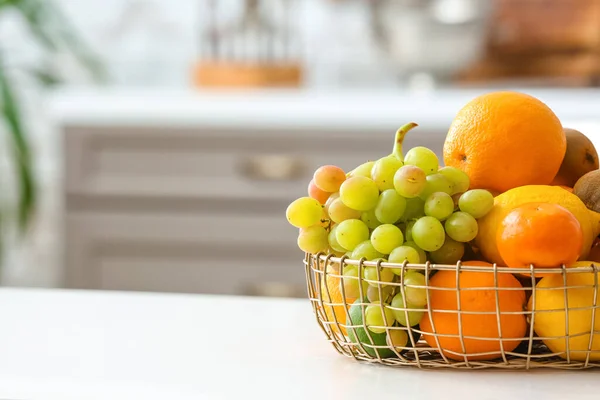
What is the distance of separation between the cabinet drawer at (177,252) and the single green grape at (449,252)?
1.76m

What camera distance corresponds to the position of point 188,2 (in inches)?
119

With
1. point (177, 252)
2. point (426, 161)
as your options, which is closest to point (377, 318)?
point (426, 161)

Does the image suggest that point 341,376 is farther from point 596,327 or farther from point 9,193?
point 9,193

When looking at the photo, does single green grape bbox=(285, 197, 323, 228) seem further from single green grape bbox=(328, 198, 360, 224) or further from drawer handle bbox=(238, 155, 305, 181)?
drawer handle bbox=(238, 155, 305, 181)

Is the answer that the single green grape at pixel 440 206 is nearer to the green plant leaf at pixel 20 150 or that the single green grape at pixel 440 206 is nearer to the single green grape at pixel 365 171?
the single green grape at pixel 365 171

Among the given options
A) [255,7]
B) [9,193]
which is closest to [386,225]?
[255,7]

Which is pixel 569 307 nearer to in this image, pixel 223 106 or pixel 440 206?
pixel 440 206

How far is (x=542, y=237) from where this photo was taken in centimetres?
59

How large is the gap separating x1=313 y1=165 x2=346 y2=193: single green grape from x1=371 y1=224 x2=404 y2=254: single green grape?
6 centimetres

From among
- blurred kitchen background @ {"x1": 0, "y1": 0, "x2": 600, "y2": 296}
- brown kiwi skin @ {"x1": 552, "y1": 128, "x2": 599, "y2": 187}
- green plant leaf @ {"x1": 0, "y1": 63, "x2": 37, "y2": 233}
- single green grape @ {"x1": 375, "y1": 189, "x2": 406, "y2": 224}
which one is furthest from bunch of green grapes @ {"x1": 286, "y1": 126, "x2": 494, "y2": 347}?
green plant leaf @ {"x1": 0, "y1": 63, "x2": 37, "y2": 233}

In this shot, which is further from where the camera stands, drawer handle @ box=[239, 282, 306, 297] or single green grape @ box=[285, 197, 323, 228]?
drawer handle @ box=[239, 282, 306, 297]

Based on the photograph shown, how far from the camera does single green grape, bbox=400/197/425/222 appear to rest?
0.66 meters

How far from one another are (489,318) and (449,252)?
0.17 ft

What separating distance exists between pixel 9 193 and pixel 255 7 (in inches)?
37.8
